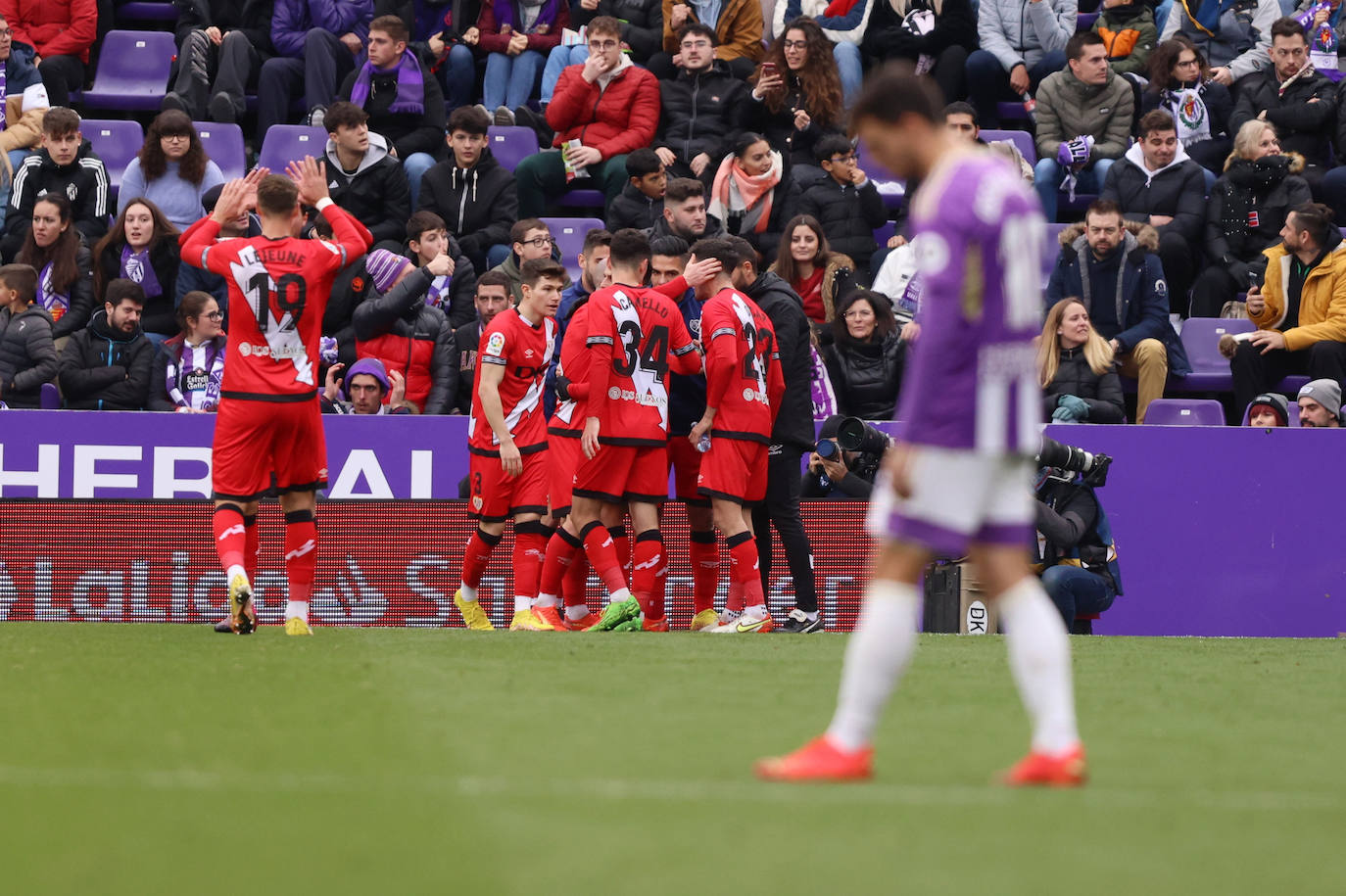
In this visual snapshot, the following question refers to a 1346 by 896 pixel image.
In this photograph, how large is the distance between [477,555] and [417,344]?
2.77 m

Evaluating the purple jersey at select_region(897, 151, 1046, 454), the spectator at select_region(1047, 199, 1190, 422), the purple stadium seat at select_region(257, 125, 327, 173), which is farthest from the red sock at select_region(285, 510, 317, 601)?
the purple stadium seat at select_region(257, 125, 327, 173)

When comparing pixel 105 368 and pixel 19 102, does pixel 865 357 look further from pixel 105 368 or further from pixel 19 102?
pixel 19 102

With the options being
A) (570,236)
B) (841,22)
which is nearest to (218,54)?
(570,236)

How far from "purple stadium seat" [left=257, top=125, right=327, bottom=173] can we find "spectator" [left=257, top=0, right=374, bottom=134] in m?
0.36

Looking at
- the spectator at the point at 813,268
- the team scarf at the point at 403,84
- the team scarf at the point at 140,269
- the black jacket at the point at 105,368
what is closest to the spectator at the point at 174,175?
the team scarf at the point at 140,269

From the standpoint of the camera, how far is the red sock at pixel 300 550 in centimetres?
925

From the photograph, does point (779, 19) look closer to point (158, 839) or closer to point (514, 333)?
point (514, 333)

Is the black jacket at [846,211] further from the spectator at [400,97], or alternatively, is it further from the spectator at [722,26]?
the spectator at [400,97]

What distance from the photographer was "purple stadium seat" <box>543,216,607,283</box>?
15.2 meters

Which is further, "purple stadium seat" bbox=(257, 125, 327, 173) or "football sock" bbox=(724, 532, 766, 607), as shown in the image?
"purple stadium seat" bbox=(257, 125, 327, 173)

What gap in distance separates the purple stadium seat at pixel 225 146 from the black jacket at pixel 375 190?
53.1 inches

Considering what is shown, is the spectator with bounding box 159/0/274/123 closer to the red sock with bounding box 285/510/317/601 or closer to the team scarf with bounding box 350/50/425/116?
the team scarf with bounding box 350/50/425/116

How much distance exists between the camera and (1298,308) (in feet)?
45.5

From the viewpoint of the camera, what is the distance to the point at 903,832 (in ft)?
12.7
